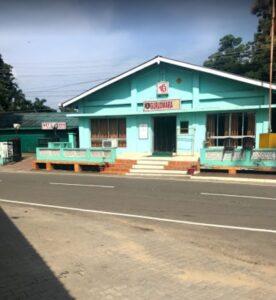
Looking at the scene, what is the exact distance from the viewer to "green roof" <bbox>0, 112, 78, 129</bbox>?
3236 centimetres

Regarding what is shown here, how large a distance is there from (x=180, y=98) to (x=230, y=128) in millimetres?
3327

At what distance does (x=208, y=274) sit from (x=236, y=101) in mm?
15912

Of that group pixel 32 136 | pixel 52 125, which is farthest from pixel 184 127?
pixel 32 136

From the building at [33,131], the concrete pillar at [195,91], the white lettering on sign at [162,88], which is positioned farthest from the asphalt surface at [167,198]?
the building at [33,131]

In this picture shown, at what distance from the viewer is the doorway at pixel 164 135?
70.4ft

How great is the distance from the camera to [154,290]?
4.22m

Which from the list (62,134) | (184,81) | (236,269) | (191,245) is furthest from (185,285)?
(62,134)

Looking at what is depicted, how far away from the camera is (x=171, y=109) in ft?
67.3

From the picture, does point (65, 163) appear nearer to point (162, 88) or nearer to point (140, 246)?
point (162, 88)

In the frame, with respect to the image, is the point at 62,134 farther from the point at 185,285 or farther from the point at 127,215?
the point at 185,285

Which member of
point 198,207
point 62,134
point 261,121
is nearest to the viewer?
point 198,207

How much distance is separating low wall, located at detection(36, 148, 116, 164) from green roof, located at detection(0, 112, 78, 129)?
10.5m

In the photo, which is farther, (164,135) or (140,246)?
(164,135)

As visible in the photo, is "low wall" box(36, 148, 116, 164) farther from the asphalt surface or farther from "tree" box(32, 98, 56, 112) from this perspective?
"tree" box(32, 98, 56, 112)
